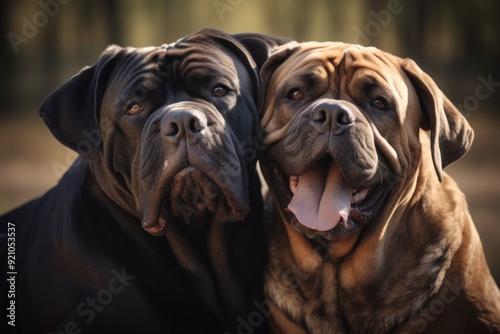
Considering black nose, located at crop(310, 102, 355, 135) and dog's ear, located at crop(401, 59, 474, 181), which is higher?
black nose, located at crop(310, 102, 355, 135)

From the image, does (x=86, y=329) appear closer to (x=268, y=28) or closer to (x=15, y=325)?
(x=15, y=325)

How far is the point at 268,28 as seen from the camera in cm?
749

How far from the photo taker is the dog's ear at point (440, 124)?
148 inches

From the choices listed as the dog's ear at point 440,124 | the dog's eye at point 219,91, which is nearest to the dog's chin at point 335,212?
the dog's ear at point 440,124

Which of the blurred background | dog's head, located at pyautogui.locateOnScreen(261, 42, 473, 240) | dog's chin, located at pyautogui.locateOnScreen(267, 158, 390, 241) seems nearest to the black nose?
dog's head, located at pyautogui.locateOnScreen(261, 42, 473, 240)

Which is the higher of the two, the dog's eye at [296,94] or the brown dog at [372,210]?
the dog's eye at [296,94]

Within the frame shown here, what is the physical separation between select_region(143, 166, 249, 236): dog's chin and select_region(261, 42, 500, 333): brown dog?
28 cm

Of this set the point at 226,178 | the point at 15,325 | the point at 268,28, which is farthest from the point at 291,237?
the point at 268,28

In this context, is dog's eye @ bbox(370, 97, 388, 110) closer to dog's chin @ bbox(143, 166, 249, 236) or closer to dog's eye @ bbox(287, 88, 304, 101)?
dog's eye @ bbox(287, 88, 304, 101)

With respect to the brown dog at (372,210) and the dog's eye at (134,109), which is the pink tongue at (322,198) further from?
the dog's eye at (134,109)

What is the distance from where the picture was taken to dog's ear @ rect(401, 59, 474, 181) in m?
3.77

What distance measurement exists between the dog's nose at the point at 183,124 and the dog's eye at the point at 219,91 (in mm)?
354

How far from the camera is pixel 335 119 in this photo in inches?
139

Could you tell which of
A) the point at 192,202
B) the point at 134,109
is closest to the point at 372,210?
the point at 192,202
